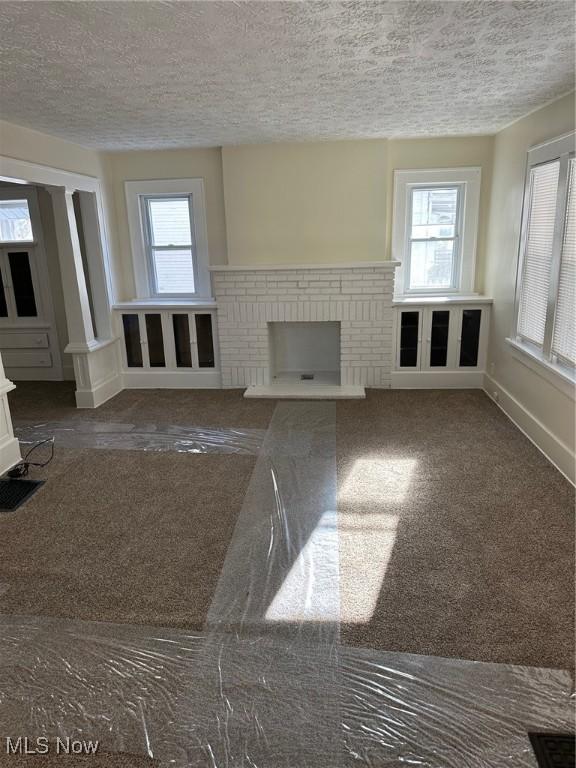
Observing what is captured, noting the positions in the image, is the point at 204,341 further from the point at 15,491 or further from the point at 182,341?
the point at 15,491

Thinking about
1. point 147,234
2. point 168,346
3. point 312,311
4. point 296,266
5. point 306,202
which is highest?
point 306,202

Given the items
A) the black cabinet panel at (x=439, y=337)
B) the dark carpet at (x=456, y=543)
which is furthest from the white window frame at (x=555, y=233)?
the black cabinet panel at (x=439, y=337)

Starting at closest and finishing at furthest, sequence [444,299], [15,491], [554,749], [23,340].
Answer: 1. [554,749]
2. [15,491]
3. [444,299]
4. [23,340]

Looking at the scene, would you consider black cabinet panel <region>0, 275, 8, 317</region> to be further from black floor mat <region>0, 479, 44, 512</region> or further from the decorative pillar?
black floor mat <region>0, 479, 44, 512</region>

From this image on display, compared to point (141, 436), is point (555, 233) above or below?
above

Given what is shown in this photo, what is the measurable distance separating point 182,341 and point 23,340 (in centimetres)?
194

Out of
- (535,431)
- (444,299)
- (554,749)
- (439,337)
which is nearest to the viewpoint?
(554,749)

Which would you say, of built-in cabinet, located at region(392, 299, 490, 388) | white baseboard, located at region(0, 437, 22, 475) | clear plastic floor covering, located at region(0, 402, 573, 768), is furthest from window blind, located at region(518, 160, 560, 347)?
white baseboard, located at region(0, 437, 22, 475)

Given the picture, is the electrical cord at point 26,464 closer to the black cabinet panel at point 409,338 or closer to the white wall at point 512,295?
the black cabinet panel at point 409,338

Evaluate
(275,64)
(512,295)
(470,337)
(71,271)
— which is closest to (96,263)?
(71,271)

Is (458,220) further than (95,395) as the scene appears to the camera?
Yes

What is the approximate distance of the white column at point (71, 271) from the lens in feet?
14.8

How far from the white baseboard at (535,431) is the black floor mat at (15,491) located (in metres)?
3.53

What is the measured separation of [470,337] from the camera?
523 centimetres
